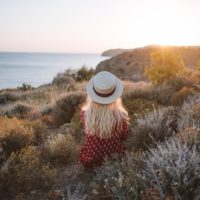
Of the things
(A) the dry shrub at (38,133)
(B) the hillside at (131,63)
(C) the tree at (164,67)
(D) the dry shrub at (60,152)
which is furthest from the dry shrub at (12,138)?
(B) the hillside at (131,63)

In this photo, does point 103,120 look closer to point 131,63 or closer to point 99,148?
point 99,148

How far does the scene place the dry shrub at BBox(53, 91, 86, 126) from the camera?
34.7ft

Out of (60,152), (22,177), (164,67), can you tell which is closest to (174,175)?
(22,177)

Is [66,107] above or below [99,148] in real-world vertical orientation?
below

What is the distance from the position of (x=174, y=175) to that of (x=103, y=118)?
5.67ft

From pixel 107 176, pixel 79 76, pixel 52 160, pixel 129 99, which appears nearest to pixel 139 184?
pixel 107 176

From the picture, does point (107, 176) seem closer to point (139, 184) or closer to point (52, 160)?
point (139, 184)

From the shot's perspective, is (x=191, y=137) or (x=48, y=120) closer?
(x=191, y=137)

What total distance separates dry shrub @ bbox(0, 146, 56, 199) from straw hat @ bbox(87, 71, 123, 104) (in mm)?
1155

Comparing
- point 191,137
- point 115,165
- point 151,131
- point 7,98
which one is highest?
point 191,137

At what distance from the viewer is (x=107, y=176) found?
16.1ft

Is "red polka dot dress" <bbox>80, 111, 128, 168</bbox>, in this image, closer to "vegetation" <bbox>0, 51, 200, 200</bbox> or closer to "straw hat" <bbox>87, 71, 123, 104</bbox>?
"vegetation" <bbox>0, 51, 200, 200</bbox>

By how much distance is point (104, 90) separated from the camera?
5559 millimetres

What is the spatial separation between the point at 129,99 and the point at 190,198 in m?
6.33
